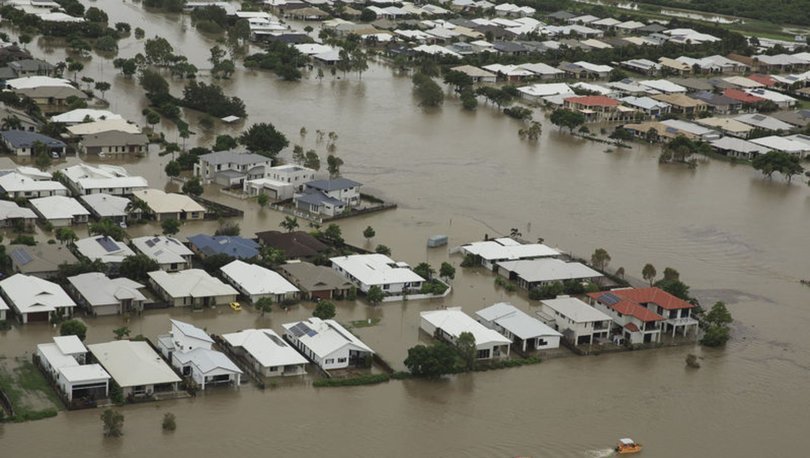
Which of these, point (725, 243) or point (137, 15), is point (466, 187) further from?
point (137, 15)

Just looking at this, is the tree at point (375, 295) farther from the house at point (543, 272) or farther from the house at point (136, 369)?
the house at point (136, 369)

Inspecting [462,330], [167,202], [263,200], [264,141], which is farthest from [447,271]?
[264,141]

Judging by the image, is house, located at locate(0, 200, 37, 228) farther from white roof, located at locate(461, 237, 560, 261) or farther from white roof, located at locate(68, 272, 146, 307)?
white roof, located at locate(461, 237, 560, 261)

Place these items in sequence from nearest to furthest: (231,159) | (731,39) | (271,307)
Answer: (271,307), (231,159), (731,39)

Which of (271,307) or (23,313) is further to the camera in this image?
(271,307)

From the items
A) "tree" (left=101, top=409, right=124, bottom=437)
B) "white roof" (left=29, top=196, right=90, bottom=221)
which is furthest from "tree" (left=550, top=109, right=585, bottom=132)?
"tree" (left=101, top=409, right=124, bottom=437)

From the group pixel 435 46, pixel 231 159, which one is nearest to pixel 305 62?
pixel 435 46

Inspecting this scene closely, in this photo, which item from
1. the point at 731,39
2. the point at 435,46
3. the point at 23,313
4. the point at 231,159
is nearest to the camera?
the point at 23,313
